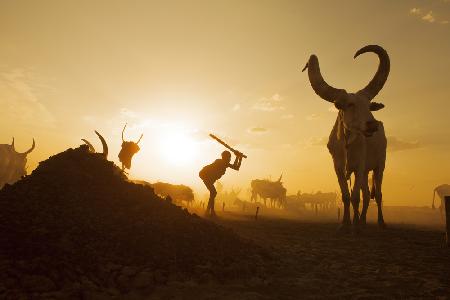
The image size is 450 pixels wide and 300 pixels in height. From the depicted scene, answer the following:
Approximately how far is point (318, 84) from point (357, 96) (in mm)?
1039

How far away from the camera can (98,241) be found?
16.6ft

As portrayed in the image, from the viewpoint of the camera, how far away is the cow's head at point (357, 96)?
27.0 ft

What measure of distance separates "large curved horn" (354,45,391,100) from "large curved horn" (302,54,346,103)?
98 centimetres

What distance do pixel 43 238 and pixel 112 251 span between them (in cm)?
96

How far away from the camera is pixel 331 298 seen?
401cm

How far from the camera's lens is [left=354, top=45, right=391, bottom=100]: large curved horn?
9117mm

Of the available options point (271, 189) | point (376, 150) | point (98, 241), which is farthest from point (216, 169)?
point (271, 189)

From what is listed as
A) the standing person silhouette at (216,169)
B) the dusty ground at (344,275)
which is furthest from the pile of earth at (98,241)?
the standing person silhouette at (216,169)

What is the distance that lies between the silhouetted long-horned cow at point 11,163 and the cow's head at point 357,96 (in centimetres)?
3004

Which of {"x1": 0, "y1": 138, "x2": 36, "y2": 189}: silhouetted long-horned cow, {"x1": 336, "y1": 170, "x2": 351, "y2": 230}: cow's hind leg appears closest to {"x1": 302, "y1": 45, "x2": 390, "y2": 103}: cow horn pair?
{"x1": 336, "y1": 170, "x2": 351, "y2": 230}: cow's hind leg

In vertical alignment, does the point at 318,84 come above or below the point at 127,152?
above

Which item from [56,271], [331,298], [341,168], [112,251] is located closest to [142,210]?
[112,251]

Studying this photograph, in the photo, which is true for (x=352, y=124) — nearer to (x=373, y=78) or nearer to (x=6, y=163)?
(x=373, y=78)

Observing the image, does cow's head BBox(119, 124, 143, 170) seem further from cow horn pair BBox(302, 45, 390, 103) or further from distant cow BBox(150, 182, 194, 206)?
distant cow BBox(150, 182, 194, 206)
